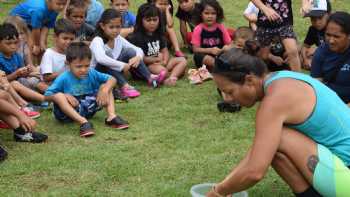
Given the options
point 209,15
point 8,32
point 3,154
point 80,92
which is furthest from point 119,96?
point 3,154

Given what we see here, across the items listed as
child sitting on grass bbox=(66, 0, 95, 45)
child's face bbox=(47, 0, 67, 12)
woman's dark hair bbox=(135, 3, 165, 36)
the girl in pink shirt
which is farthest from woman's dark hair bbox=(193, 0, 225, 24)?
child's face bbox=(47, 0, 67, 12)

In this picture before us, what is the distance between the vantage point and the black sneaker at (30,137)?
4.15 m

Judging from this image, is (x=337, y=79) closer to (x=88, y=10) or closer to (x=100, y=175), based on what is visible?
(x=100, y=175)

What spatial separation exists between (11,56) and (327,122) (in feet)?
10.2

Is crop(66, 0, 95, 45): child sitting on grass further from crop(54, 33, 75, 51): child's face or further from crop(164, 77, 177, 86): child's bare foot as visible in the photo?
crop(164, 77, 177, 86): child's bare foot

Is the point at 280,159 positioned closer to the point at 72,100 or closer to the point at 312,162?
the point at 312,162

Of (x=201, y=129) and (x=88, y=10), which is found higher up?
(x=88, y=10)

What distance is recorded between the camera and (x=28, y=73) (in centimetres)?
492

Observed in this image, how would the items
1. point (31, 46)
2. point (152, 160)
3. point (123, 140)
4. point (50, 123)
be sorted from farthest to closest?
1. point (31, 46)
2. point (50, 123)
3. point (123, 140)
4. point (152, 160)

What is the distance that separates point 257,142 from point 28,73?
286 cm

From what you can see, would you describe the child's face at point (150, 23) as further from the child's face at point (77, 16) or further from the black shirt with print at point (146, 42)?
the child's face at point (77, 16)

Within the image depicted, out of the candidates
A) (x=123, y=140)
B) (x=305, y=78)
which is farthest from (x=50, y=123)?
(x=305, y=78)

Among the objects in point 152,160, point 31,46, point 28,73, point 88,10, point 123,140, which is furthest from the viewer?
point 88,10

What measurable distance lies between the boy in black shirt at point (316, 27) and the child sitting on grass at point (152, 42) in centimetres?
130
